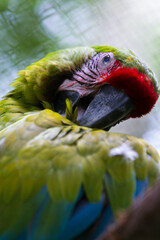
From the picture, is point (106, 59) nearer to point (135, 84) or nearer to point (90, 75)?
point (90, 75)

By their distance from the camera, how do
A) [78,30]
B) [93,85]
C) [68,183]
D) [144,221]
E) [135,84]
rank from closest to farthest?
[144,221]
[68,183]
[135,84]
[93,85]
[78,30]

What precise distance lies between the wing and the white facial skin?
50 centimetres

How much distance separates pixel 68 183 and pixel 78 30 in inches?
71.0

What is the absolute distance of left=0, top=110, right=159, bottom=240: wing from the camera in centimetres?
86

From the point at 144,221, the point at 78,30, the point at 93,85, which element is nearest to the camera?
the point at 144,221

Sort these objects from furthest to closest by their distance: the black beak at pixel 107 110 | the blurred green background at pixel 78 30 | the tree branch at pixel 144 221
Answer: the blurred green background at pixel 78 30, the black beak at pixel 107 110, the tree branch at pixel 144 221

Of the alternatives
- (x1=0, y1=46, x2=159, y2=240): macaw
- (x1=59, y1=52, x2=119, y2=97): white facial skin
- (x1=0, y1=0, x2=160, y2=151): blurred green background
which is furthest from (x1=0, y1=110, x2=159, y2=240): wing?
(x1=0, y1=0, x2=160, y2=151): blurred green background

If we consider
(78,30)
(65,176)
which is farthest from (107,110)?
(78,30)

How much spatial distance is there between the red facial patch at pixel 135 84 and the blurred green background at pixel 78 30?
864 millimetres

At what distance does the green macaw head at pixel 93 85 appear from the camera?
4.36ft

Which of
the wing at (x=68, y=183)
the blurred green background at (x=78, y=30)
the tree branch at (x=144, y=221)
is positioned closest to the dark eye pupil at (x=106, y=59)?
the wing at (x=68, y=183)

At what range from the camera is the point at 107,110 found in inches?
52.2

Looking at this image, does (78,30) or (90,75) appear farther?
Answer: (78,30)

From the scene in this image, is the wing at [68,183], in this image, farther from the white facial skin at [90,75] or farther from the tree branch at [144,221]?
the white facial skin at [90,75]
